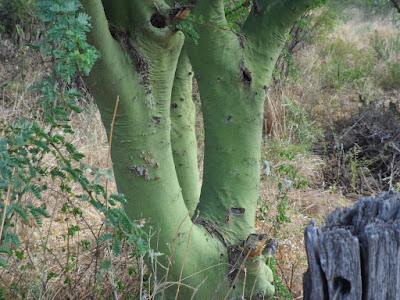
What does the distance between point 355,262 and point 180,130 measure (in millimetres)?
1393

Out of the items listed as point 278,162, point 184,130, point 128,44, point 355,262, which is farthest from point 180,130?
point 278,162

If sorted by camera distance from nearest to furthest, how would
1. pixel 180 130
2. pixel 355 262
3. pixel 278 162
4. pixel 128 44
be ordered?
pixel 355 262 < pixel 128 44 < pixel 180 130 < pixel 278 162

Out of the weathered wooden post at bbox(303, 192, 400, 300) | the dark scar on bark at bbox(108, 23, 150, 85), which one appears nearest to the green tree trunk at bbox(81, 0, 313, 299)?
the dark scar on bark at bbox(108, 23, 150, 85)

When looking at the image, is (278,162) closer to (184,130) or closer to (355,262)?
(184,130)

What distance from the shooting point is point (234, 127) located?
97.0 inches

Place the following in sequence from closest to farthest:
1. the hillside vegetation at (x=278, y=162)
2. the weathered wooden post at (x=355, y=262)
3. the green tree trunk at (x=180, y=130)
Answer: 1. the weathered wooden post at (x=355, y=262)
2. the green tree trunk at (x=180, y=130)
3. the hillside vegetation at (x=278, y=162)

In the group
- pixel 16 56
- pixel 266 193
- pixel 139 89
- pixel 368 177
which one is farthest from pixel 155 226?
pixel 16 56

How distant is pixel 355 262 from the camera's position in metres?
1.73

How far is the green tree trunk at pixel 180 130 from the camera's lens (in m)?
2.04

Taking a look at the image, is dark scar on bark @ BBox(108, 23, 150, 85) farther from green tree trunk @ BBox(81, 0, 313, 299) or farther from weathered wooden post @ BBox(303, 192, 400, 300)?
weathered wooden post @ BBox(303, 192, 400, 300)

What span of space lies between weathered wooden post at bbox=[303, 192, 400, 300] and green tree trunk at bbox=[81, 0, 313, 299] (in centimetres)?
44

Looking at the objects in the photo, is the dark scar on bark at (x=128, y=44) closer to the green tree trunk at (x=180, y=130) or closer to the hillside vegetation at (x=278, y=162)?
the green tree trunk at (x=180, y=130)

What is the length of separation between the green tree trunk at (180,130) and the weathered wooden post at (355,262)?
0.44 metres

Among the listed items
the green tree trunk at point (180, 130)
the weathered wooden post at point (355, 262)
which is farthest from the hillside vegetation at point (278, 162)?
the weathered wooden post at point (355, 262)
